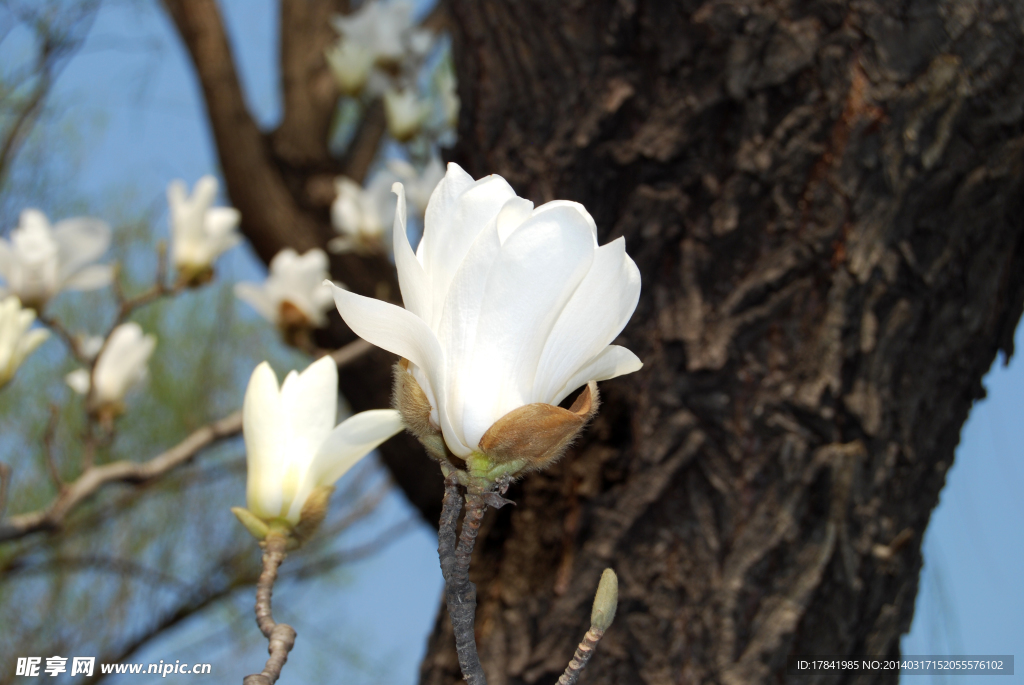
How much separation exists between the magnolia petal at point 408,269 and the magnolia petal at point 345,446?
10cm

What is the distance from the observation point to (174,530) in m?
2.22

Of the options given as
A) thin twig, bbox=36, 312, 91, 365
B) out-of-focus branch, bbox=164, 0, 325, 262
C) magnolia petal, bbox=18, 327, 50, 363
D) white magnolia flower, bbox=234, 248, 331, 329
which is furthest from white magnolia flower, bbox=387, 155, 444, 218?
magnolia petal, bbox=18, 327, 50, 363

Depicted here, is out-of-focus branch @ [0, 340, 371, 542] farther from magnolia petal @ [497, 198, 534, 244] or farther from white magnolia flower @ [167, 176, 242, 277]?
magnolia petal @ [497, 198, 534, 244]

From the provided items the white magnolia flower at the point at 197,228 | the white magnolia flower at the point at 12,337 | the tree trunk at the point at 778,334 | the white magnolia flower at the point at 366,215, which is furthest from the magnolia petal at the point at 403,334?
the white magnolia flower at the point at 366,215

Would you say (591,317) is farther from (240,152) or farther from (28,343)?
(240,152)

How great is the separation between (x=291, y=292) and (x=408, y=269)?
43.8 inches

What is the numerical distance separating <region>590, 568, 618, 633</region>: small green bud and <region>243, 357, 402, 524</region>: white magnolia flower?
0.60 ft

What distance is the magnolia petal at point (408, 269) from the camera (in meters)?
0.32

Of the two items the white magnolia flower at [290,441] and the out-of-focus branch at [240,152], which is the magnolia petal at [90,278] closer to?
the out-of-focus branch at [240,152]

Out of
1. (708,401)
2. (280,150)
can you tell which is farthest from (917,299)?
(280,150)

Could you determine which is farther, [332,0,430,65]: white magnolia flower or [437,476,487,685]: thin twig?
[332,0,430,65]: white magnolia flower

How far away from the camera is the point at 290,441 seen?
464 mm

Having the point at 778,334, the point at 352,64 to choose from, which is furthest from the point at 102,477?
the point at 352,64

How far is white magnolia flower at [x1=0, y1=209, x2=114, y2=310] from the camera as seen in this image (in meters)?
1.05
